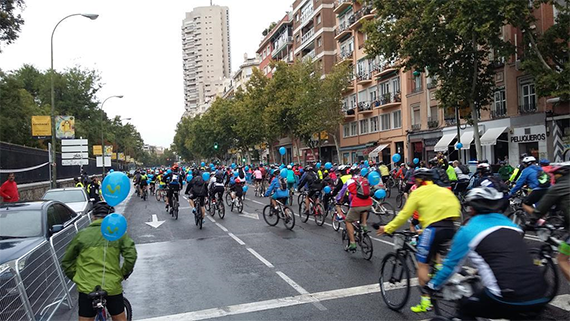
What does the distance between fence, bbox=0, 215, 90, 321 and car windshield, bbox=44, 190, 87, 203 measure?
7.96 metres

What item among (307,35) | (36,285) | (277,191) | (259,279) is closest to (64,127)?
(277,191)

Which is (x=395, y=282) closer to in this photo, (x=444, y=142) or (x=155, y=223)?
(x=155, y=223)

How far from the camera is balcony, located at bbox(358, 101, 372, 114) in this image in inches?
1781

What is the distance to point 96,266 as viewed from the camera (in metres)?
4.45

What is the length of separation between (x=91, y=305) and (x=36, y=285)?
195 cm

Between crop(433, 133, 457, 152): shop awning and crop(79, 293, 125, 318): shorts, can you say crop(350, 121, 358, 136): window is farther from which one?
crop(79, 293, 125, 318): shorts

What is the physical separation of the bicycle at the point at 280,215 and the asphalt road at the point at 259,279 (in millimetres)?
309

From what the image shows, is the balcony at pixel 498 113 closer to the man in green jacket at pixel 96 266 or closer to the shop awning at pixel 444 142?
the shop awning at pixel 444 142

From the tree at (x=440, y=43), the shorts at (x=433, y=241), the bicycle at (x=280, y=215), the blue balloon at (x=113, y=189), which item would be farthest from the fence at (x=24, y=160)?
the shorts at (x=433, y=241)

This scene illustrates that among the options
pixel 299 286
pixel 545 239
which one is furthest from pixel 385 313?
pixel 545 239

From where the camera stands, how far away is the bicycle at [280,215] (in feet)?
45.3

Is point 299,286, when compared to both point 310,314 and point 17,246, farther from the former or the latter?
point 17,246

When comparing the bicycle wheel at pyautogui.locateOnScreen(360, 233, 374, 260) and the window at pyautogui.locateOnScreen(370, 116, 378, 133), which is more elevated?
the window at pyautogui.locateOnScreen(370, 116, 378, 133)

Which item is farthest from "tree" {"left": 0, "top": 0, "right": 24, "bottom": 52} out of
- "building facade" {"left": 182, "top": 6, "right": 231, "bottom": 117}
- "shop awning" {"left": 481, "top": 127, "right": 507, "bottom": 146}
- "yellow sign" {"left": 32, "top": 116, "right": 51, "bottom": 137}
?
"building facade" {"left": 182, "top": 6, "right": 231, "bottom": 117}
